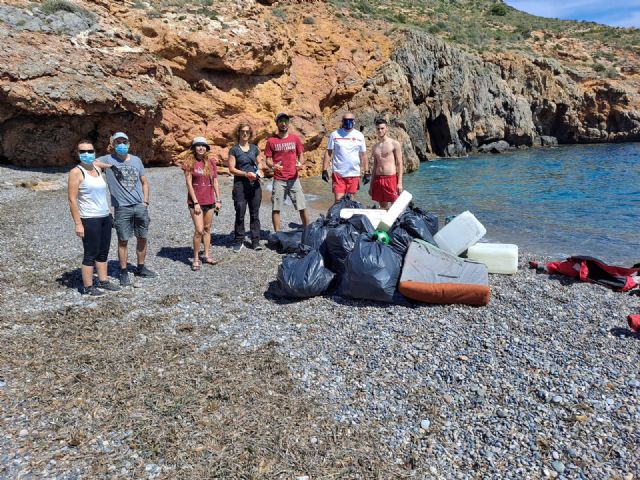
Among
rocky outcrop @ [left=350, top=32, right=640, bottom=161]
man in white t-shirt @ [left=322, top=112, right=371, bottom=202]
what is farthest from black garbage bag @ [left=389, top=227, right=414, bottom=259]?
rocky outcrop @ [left=350, top=32, right=640, bottom=161]


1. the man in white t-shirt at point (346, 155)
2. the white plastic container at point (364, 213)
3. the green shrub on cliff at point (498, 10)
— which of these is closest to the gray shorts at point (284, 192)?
the man in white t-shirt at point (346, 155)

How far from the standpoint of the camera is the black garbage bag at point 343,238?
5070 mm

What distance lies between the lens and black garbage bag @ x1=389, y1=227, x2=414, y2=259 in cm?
502

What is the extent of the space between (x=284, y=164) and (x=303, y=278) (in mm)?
2735

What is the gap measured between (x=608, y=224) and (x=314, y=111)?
39.4 feet

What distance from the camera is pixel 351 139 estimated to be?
23.1ft

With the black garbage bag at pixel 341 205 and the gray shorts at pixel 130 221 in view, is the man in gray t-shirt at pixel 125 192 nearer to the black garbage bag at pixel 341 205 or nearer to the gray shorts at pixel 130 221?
the gray shorts at pixel 130 221

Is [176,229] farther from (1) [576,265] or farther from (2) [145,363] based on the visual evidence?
(1) [576,265]

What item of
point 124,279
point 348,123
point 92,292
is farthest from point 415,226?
point 92,292

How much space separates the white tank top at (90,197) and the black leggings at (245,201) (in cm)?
220

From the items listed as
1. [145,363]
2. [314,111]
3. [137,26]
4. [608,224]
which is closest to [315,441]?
[145,363]

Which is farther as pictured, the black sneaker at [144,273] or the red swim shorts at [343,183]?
the red swim shorts at [343,183]

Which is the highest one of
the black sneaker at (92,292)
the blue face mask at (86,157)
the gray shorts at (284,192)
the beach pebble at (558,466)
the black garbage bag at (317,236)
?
the blue face mask at (86,157)

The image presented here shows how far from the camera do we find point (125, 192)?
513 centimetres
